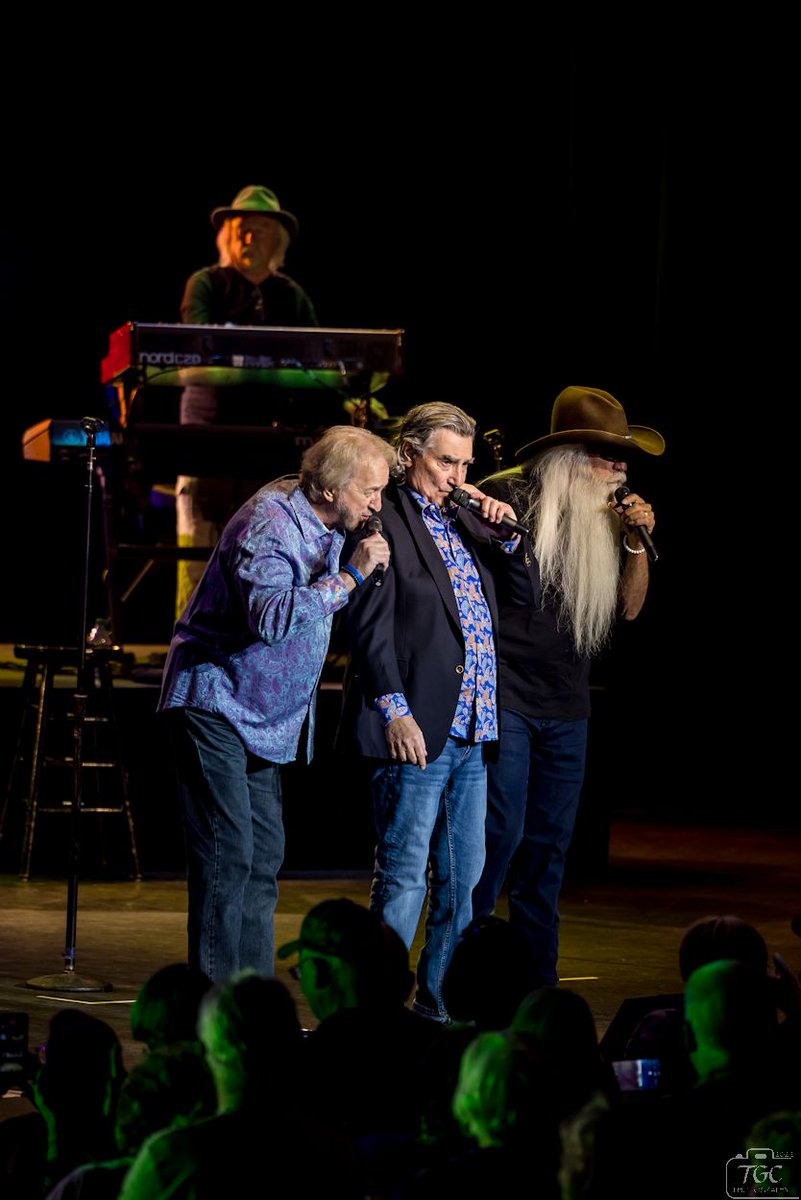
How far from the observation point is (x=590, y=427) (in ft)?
17.1

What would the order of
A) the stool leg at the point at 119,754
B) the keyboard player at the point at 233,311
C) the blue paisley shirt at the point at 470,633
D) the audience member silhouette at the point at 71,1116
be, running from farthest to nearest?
the keyboard player at the point at 233,311, the stool leg at the point at 119,754, the blue paisley shirt at the point at 470,633, the audience member silhouette at the point at 71,1116

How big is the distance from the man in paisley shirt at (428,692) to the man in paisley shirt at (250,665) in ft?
0.93

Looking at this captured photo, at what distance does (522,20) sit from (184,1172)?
310 inches

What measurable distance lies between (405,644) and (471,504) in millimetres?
498

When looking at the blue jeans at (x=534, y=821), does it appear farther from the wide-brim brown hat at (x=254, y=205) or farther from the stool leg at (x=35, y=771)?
the wide-brim brown hat at (x=254, y=205)

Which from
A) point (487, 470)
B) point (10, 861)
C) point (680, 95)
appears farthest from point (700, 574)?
point (10, 861)

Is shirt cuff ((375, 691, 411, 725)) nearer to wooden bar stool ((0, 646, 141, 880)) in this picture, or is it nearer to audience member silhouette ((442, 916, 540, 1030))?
audience member silhouette ((442, 916, 540, 1030))

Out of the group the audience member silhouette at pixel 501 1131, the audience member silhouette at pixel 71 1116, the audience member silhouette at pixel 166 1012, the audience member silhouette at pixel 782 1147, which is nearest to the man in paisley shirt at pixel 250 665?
the audience member silhouette at pixel 166 1012

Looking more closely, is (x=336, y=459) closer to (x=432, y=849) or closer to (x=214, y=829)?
(x=214, y=829)

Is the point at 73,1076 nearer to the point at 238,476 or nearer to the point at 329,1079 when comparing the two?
the point at 329,1079

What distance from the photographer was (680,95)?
28.9ft

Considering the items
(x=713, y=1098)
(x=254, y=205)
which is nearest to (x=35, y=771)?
(x=254, y=205)

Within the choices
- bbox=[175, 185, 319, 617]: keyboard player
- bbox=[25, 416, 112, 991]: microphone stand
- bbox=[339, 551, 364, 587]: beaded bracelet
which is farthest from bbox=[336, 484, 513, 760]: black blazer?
bbox=[175, 185, 319, 617]: keyboard player

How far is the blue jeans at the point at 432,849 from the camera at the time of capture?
4266mm
